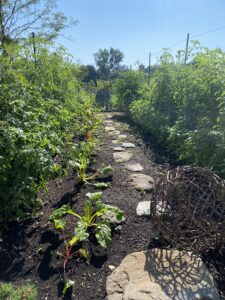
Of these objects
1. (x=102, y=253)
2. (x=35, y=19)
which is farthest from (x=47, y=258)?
(x=35, y=19)

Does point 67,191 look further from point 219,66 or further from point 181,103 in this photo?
point 181,103

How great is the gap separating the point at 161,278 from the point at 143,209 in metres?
0.82

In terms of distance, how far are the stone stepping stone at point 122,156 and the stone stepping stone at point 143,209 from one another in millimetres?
1283

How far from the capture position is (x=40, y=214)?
2.27 meters

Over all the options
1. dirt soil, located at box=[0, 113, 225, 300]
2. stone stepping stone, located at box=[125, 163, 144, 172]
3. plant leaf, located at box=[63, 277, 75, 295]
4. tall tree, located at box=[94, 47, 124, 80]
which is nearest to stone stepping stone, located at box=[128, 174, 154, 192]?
dirt soil, located at box=[0, 113, 225, 300]

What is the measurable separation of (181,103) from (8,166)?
349 centimetres

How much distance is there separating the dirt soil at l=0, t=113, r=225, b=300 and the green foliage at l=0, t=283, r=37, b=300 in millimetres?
50

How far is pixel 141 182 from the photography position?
288 cm

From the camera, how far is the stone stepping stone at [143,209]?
224cm

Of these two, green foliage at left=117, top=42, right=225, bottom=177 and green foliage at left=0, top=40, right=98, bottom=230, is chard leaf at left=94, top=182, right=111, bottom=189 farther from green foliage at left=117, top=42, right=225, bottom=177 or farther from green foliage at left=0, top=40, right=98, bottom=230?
green foliage at left=117, top=42, right=225, bottom=177

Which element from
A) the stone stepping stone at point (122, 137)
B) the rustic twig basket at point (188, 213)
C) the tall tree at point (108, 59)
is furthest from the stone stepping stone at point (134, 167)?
the tall tree at point (108, 59)

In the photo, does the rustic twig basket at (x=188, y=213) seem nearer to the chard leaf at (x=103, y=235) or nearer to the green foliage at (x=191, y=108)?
the chard leaf at (x=103, y=235)

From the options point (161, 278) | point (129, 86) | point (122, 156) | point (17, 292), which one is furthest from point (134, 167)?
point (129, 86)

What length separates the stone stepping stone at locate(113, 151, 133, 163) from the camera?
144 inches
